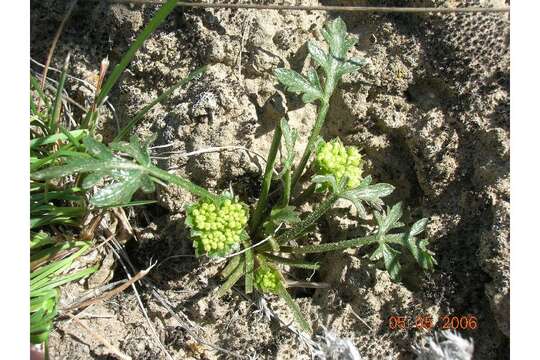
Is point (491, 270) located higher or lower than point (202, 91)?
lower

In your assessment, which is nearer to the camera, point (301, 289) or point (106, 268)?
point (106, 268)

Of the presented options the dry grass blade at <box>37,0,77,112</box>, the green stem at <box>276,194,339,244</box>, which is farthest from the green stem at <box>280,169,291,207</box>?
the dry grass blade at <box>37,0,77,112</box>

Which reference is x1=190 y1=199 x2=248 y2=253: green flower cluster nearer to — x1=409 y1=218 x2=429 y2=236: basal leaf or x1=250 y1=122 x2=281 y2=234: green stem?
x1=250 y1=122 x2=281 y2=234: green stem

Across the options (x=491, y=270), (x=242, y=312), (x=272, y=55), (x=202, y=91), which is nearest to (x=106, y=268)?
(x=242, y=312)

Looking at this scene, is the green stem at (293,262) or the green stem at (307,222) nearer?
the green stem at (307,222)

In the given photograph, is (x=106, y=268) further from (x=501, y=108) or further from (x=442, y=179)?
(x=501, y=108)

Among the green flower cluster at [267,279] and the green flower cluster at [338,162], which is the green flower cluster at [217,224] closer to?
the green flower cluster at [267,279]
